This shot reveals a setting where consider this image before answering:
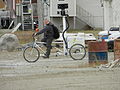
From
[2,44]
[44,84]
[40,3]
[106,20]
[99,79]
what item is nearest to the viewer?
[44,84]

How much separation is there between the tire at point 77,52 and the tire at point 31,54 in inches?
73.3

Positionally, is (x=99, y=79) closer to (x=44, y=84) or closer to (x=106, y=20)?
(x=44, y=84)

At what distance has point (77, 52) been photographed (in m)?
21.1

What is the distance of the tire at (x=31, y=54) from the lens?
19952 millimetres

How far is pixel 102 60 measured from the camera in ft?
57.8

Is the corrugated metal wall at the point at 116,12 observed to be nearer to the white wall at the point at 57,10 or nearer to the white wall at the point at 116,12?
the white wall at the point at 116,12

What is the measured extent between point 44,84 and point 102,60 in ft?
18.7

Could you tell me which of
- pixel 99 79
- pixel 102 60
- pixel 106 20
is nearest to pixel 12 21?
pixel 106 20

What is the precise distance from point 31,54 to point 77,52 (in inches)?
90.8

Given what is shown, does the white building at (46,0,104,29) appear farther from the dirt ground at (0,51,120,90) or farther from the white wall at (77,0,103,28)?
the dirt ground at (0,51,120,90)

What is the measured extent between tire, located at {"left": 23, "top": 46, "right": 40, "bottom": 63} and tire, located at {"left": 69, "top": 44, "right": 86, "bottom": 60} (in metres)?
1.86

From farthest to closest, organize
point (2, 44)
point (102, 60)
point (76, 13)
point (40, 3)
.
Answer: point (76, 13) < point (40, 3) < point (2, 44) < point (102, 60)

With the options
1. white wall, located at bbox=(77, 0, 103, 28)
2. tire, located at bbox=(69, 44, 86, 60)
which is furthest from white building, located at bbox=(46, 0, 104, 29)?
tire, located at bbox=(69, 44, 86, 60)

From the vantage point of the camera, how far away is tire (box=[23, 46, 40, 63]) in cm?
1995
